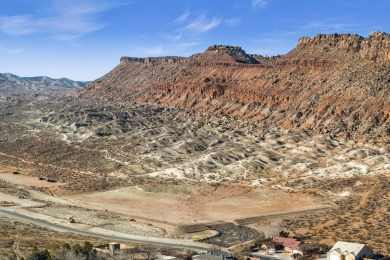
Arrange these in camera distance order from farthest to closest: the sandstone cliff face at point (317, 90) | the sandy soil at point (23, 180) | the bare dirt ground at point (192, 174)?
1. the sandstone cliff face at point (317, 90)
2. the sandy soil at point (23, 180)
3. the bare dirt ground at point (192, 174)

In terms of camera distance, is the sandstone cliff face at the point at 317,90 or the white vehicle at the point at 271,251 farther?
the sandstone cliff face at the point at 317,90

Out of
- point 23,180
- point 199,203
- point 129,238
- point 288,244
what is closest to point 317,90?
point 199,203

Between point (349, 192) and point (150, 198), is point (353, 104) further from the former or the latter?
point (150, 198)

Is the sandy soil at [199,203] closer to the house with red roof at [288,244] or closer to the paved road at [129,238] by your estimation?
the paved road at [129,238]

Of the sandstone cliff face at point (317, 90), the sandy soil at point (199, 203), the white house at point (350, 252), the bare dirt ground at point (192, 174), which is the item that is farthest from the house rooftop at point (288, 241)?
the sandstone cliff face at point (317, 90)

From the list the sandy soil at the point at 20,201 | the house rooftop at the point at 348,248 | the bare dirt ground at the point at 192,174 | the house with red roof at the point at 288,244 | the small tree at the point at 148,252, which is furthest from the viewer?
the sandy soil at the point at 20,201

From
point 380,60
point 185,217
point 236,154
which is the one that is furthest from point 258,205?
point 380,60
